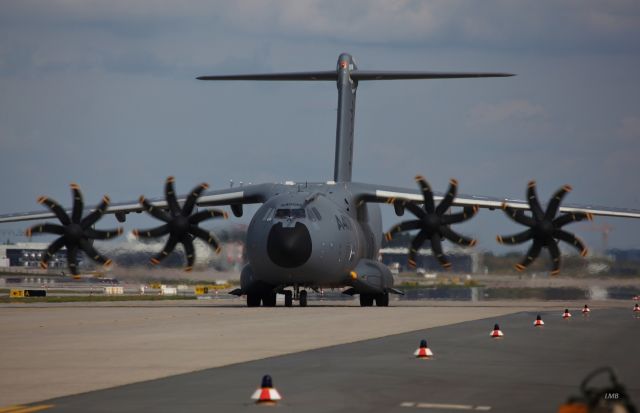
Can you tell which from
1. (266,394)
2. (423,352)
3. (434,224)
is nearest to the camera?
(266,394)

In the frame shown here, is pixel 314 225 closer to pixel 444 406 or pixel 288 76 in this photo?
pixel 288 76

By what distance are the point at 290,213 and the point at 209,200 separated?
5.70m

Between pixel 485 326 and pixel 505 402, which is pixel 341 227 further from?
A: pixel 505 402

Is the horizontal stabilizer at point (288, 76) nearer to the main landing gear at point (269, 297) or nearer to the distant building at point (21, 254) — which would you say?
the main landing gear at point (269, 297)

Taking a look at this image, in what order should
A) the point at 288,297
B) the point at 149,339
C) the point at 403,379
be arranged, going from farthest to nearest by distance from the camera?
the point at 288,297 < the point at 149,339 < the point at 403,379

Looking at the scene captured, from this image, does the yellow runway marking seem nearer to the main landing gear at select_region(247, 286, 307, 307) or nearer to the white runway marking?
the white runway marking

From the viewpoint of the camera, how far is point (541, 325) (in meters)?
28.8

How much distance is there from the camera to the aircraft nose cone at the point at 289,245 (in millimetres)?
37250

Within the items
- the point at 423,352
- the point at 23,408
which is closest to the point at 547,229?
the point at 423,352

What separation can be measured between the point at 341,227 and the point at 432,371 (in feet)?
77.3

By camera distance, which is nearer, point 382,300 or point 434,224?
point 434,224

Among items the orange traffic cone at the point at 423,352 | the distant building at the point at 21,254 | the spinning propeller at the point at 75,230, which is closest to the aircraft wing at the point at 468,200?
the spinning propeller at the point at 75,230

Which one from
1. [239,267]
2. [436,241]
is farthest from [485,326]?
[239,267]

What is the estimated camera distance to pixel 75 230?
40.7 meters
